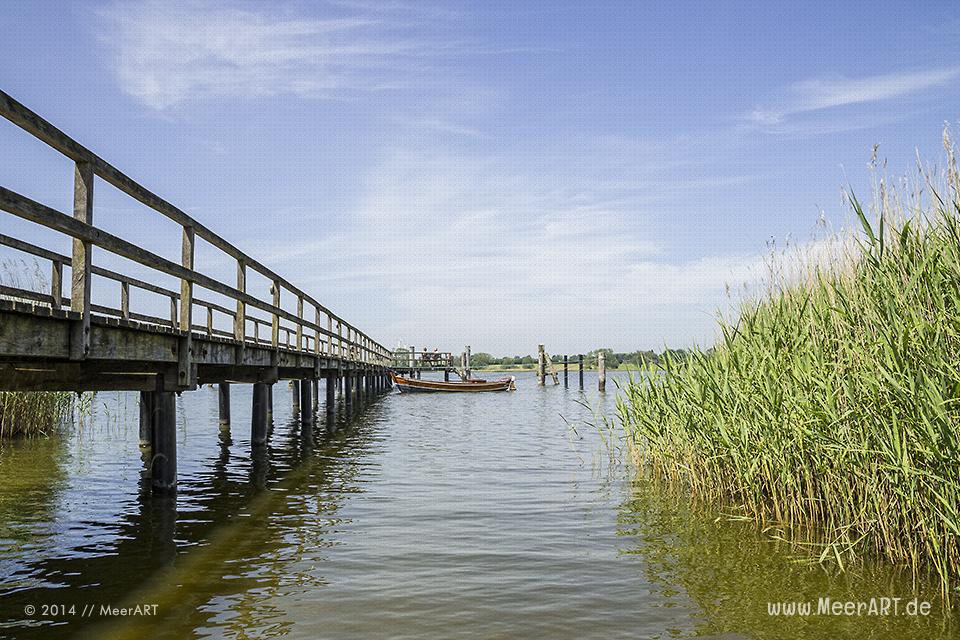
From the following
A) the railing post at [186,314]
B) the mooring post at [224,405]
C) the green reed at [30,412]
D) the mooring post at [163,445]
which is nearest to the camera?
the railing post at [186,314]

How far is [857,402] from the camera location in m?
6.29

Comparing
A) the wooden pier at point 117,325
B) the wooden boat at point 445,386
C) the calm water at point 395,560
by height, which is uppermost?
the wooden pier at point 117,325

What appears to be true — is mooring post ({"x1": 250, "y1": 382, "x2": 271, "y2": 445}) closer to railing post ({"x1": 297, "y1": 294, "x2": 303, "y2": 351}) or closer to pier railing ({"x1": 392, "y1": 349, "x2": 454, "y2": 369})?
railing post ({"x1": 297, "y1": 294, "x2": 303, "y2": 351})

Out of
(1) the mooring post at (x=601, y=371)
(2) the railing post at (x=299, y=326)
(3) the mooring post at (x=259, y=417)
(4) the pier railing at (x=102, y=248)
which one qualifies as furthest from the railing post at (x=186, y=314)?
(1) the mooring post at (x=601, y=371)

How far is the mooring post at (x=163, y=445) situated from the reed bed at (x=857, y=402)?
6.72m

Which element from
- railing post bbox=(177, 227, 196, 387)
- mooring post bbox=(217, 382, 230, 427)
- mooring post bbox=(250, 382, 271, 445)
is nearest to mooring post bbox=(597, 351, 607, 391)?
mooring post bbox=(217, 382, 230, 427)

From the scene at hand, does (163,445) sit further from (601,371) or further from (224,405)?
(601,371)

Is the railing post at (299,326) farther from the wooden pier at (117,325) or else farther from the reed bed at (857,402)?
the reed bed at (857,402)

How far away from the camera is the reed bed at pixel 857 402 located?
18.4 ft

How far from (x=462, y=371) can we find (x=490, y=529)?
45850mm

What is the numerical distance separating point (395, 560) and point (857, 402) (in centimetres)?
431

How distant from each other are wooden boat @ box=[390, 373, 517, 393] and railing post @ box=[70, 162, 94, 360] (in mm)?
37383

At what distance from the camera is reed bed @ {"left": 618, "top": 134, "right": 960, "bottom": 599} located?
18.4 feet

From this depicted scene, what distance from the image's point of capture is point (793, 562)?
22.8 ft
